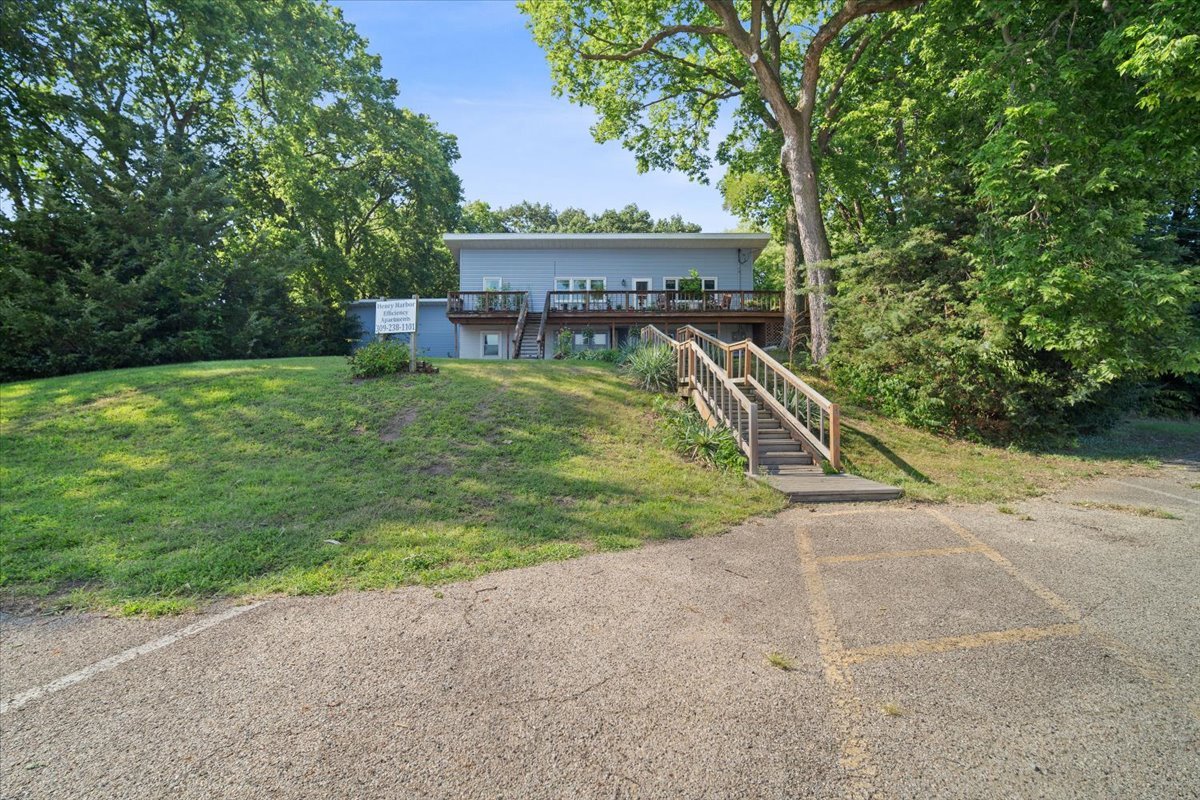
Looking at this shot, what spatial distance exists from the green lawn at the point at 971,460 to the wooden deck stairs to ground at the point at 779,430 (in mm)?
585

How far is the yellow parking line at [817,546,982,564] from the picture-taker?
15.0 feet

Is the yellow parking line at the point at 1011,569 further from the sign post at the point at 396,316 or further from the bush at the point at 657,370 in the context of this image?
the sign post at the point at 396,316

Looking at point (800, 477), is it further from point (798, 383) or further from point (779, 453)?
point (798, 383)

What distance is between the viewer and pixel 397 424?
802 cm

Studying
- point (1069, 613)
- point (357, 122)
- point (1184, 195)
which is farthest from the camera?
point (357, 122)

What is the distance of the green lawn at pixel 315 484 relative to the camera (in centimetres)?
423

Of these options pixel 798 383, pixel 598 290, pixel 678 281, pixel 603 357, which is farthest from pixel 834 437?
pixel 678 281

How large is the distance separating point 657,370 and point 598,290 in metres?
9.36

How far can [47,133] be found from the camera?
53.9 ft

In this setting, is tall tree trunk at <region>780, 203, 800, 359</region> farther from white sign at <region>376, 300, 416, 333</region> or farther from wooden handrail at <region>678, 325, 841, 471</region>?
white sign at <region>376, 300, 416, 333</region>

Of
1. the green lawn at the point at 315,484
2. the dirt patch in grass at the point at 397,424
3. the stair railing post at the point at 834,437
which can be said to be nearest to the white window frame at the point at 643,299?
the green lawn at the point at 315,484

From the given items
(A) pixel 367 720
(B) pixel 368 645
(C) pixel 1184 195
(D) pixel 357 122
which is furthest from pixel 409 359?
(D) pixel 357 122

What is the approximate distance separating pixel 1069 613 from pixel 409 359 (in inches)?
403

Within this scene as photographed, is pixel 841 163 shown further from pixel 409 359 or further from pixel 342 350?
pixel 342 350
